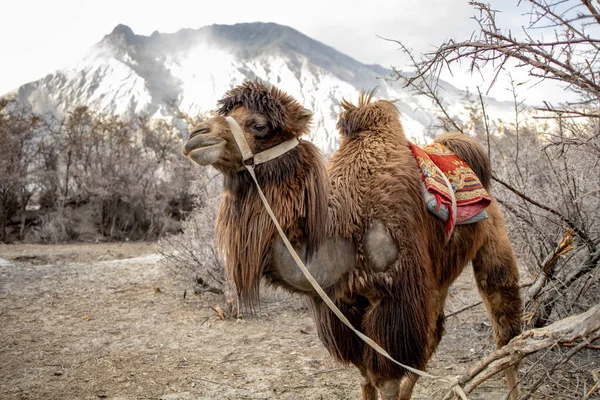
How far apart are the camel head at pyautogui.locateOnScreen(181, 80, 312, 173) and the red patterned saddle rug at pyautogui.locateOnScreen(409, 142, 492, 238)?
3.11ft

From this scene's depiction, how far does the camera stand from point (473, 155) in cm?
416

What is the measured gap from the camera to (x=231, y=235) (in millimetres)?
2834

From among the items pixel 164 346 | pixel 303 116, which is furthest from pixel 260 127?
pixel 164 346

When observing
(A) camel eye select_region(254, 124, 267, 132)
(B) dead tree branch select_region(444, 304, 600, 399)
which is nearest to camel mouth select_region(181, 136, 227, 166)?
(A) camel eye select_region(254, 124, 267, 132)

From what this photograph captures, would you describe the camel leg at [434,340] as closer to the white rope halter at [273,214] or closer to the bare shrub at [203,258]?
the white rope halter at [273,214]

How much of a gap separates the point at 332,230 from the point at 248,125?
0.81 meters

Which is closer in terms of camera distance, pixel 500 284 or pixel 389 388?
pixel 389 388

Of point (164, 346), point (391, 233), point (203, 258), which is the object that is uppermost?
point (391, 233)

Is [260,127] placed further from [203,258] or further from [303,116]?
[203,258]

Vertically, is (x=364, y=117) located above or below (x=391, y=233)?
above

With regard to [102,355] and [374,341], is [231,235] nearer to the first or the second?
[374,341]

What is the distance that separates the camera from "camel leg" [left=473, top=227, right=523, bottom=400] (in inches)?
155

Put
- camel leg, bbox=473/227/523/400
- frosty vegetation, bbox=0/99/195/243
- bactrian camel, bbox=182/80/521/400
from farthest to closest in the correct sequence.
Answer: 1. frosty vegetation, bbox=0/99/195/243
2. camel leg, bbox=473/227/523/400
3. bactrian camel, bbox=182/80/521/400

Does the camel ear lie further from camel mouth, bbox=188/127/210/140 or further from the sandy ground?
the sandy ground
